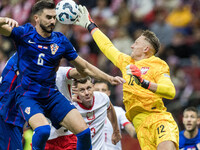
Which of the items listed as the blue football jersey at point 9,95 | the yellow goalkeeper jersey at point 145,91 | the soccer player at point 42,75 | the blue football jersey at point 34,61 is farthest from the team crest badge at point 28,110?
the yellow goalkeeper jersey at point 145,91

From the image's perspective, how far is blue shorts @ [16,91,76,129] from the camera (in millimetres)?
5270

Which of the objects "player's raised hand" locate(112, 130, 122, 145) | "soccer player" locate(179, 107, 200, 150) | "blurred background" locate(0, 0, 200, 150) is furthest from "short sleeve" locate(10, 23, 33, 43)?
"blurred background" locate(0, 0, 200, 150)

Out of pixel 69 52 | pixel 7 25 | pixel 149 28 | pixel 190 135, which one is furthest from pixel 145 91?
pixel 149 28

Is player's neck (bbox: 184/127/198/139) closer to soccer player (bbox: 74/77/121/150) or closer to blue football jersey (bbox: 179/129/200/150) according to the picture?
blue football jersey (bbox: 179/129/200/150)

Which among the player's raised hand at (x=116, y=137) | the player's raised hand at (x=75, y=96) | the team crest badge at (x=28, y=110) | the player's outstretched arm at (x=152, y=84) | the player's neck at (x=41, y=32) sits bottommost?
the player's raised hand at (x=116, y=137)

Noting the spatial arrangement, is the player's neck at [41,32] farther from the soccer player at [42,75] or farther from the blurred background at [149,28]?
the blurred background at [149,28]

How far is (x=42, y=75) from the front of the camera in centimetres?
541

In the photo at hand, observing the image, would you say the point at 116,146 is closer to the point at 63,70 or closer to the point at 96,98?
the point at 96,98

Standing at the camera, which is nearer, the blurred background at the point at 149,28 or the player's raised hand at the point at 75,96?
the player's raised hand at the point at 75,96

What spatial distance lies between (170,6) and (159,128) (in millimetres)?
7773

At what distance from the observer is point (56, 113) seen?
541cm

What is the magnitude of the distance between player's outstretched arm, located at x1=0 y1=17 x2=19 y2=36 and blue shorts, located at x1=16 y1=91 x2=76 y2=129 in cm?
85

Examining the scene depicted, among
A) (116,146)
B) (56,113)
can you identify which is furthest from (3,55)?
(56,113)

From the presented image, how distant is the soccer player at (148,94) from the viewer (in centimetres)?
545
